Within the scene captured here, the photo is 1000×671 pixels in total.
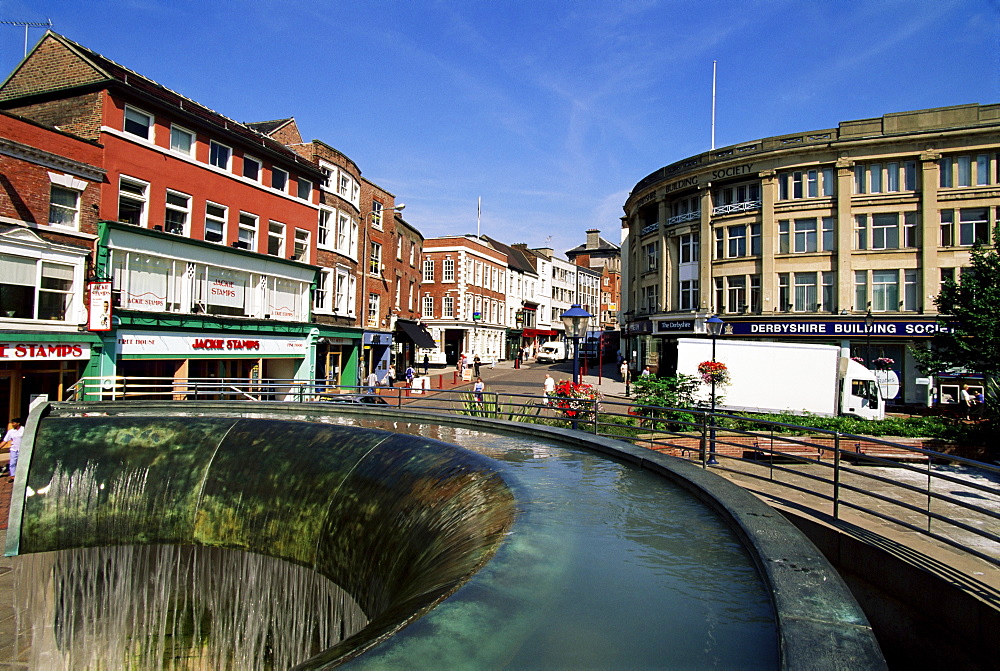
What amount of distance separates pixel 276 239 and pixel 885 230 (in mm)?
32504

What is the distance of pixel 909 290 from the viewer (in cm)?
3184

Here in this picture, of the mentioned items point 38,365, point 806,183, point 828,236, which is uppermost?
point 806,183

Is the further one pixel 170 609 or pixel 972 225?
pixel 972 225

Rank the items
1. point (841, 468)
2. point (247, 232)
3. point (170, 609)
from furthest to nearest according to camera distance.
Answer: point (247, 232) < point (170, 609) < point (841, 468)

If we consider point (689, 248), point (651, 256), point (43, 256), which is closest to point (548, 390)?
point (43, 256)

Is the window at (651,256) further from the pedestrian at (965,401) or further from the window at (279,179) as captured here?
the window at (279,179)

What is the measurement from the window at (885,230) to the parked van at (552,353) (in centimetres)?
3923

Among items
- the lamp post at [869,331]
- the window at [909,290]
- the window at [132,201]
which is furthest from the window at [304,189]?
the window at [909,290]

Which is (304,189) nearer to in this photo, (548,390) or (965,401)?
(548,390)

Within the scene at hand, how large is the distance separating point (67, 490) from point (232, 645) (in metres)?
4.26

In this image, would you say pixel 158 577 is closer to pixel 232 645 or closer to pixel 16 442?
pixel 232 645

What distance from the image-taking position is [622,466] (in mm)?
8984

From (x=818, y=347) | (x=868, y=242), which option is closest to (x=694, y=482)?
(x=818, y=347)

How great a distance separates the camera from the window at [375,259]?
36.9 metres
